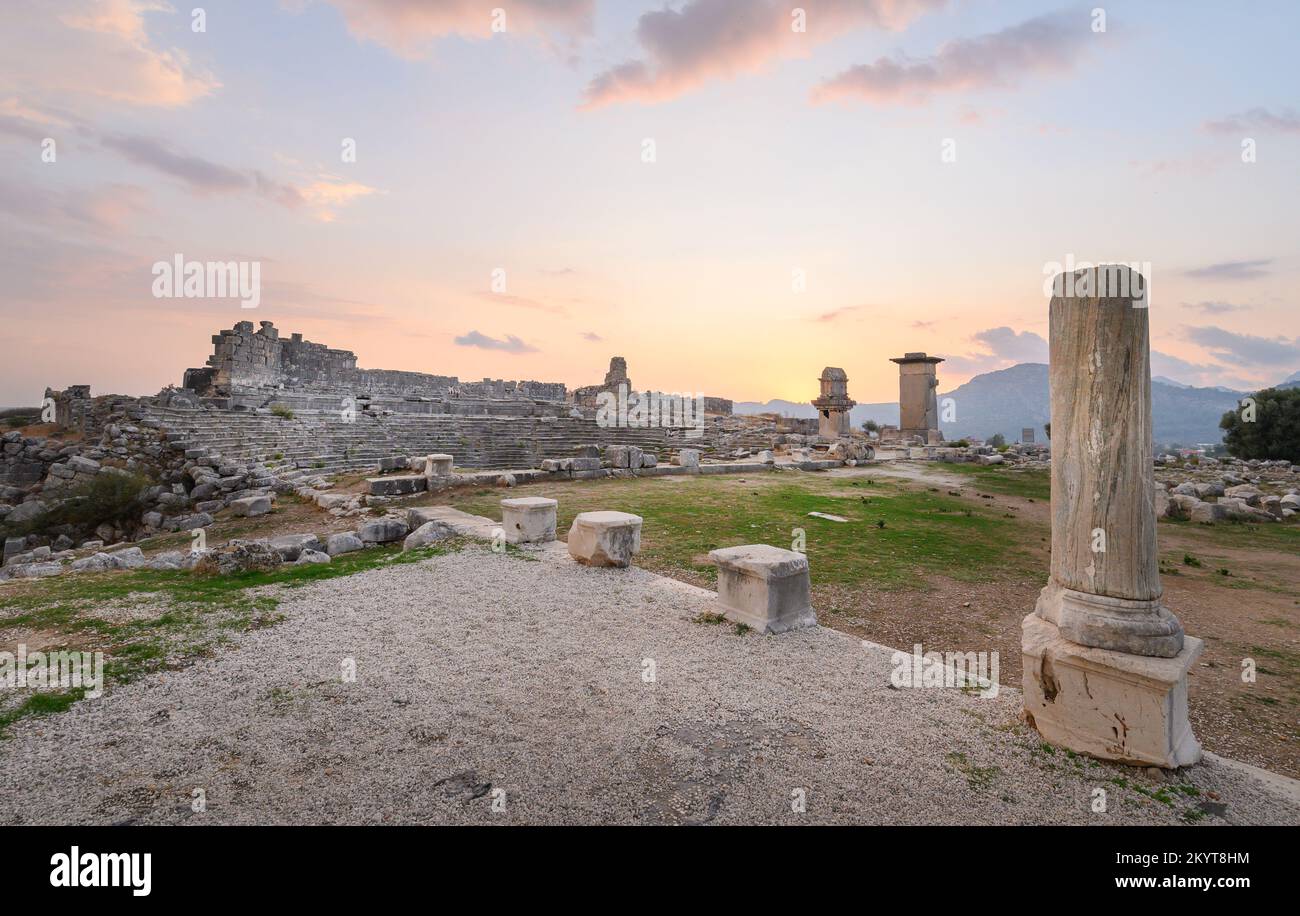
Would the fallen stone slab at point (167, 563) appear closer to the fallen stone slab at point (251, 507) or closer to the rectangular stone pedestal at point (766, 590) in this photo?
the fallen stone slab at point (251, 507)

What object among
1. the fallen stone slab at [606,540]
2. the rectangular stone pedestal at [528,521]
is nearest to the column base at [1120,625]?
the fallen stone slab at [606,540]

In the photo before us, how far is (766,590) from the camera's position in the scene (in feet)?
15.7

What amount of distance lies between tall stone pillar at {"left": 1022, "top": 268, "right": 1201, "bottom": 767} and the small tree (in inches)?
1070

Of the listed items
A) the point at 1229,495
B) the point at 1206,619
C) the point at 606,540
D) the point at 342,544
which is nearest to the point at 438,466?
the point at 342,544

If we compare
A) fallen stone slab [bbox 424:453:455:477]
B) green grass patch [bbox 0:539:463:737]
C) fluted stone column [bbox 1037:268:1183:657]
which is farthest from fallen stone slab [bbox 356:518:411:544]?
fluted stone column [bbox 1037:268:1183:657]

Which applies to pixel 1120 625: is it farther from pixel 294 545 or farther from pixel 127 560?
pixel 127 560

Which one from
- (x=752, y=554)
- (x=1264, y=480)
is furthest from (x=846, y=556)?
(x=1264, y=480)

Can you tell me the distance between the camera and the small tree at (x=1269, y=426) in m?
22.5

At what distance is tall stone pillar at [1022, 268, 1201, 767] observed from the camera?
118 inches

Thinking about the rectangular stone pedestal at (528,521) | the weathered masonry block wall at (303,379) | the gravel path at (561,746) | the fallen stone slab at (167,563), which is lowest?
the gravel path at (561,746)

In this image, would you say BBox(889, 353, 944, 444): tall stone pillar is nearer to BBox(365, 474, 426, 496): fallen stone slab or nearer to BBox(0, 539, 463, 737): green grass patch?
BBox(365, 474, 426, 496): fallen stone slab

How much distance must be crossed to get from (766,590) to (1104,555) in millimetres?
2311

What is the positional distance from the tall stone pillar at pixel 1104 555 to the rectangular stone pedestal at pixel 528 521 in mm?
5924
